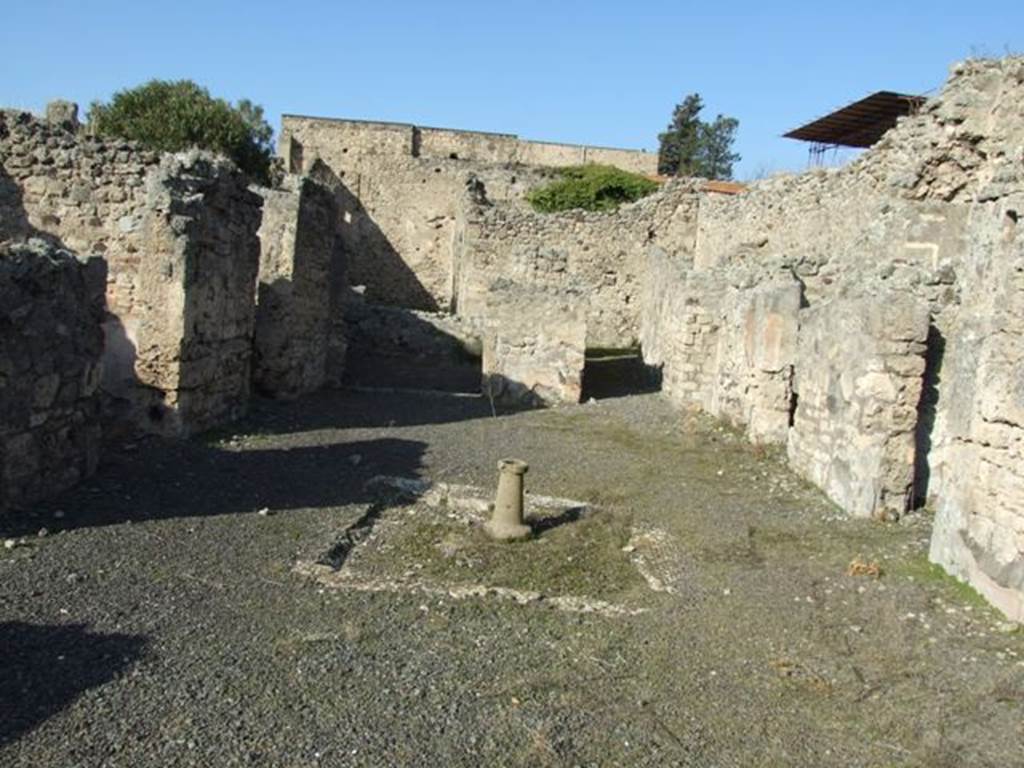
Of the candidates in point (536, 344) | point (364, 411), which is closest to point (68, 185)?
point (364, 411)

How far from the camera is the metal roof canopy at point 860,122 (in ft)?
71.4

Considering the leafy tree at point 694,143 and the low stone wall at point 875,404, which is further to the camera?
the leafy tree at point 694,143

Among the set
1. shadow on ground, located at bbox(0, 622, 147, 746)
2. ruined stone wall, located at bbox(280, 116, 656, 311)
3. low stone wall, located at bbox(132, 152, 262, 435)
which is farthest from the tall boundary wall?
shadow on ground, located at bbox(0, 622, 147, 746)

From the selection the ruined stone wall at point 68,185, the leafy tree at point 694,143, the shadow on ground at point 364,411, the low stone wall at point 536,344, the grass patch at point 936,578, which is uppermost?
the leafy tree at point 694,143

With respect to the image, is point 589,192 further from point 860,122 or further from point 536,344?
point 536,344

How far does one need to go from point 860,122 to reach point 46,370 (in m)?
22.6

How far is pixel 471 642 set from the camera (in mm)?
4934

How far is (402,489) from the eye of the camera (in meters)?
8.29

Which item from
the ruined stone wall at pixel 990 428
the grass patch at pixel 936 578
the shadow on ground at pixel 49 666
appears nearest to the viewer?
the shadow on ground at pixel 49 666

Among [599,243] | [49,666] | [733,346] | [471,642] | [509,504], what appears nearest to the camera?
[49,666]

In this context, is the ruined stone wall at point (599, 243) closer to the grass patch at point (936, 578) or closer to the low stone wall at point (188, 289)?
the low stone wall at point (188, 289)

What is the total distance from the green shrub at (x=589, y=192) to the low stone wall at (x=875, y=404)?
877 inches

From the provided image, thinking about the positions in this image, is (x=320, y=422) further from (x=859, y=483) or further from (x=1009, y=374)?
(x=1009, y=374)

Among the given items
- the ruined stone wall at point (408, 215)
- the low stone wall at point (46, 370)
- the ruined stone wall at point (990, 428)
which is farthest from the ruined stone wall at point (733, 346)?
the ruined stone wall at point (408, 215)
